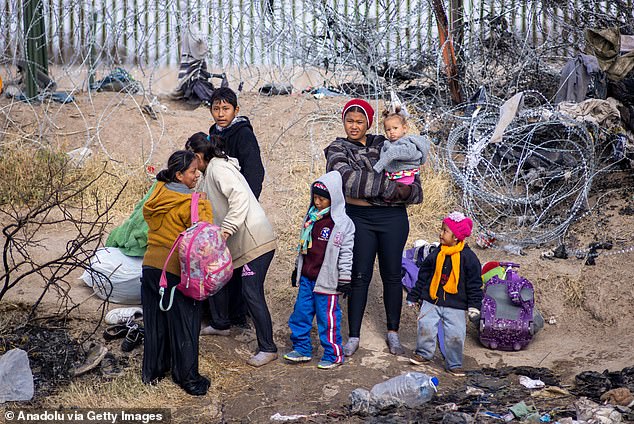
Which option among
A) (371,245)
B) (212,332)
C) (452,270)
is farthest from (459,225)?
(212,332)

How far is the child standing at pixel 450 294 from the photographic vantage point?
575cm

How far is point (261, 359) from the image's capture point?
5691mm

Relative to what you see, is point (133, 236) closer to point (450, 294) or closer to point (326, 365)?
point (326, 365)

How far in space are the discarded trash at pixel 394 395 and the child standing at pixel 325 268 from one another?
0.60 m

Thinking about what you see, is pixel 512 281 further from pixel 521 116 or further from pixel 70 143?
pixel 70 143

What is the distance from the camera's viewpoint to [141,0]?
11.4 metres

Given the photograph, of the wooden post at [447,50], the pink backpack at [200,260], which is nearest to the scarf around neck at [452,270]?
the pink backpack at [200,260]

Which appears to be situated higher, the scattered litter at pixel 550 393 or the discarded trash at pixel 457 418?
the discarded trash at pixel 457 418

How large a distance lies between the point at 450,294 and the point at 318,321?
90 centimetres

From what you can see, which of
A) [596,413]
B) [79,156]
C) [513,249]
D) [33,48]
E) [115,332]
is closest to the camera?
[596,413]

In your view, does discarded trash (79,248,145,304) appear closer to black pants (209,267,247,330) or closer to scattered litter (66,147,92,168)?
black pants (209,267,247,330)

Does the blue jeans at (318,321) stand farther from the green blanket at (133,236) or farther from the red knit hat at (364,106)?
the green blanket at (133,236)

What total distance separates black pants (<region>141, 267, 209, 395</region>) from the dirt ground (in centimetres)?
20

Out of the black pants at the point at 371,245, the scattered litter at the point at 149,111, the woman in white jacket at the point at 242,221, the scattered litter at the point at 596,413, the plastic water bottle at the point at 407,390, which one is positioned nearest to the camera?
the scattered litter at the point at 596,413
